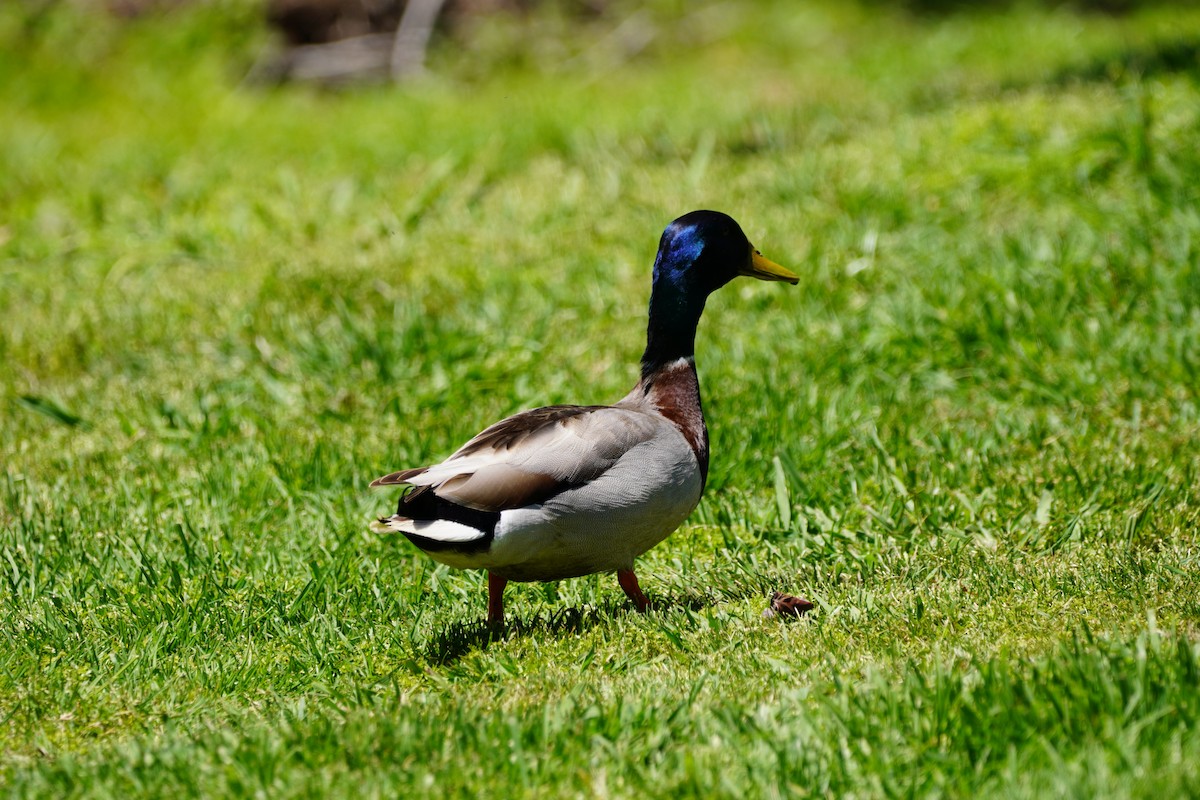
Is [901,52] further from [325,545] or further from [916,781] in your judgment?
[916,781]

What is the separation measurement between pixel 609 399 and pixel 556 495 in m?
2.09

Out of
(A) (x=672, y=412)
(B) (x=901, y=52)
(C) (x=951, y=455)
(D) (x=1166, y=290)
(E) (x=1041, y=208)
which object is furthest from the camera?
(B) (x=901, y=52)

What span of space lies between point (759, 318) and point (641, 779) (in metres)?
3.98

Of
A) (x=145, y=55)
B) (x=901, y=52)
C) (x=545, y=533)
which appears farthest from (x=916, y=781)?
(x=145, y=55)

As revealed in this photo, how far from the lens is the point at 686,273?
4688 millimetres

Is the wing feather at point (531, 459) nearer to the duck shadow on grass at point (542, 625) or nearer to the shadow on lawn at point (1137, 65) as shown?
the duck shadow on grass at point (542, 625)

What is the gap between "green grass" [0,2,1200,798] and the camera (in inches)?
131

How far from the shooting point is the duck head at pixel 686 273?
15.3ft

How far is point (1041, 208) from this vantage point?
743cm

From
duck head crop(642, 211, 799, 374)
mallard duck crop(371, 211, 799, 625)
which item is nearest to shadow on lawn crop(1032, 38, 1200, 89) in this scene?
duck head crop(642, 211, 799, 374)

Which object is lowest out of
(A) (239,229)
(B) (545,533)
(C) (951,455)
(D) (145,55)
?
(C) (951,455)

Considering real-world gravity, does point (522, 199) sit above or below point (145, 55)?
below

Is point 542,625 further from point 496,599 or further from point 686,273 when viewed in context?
point 686,273

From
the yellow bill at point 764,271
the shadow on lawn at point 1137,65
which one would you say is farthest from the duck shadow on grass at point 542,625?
the shadow on lawn at point 1137,65
